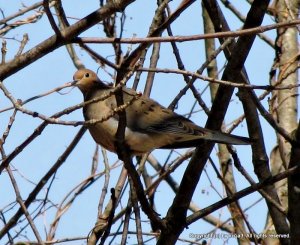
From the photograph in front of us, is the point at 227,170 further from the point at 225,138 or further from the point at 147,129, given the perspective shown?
the point at 225,138

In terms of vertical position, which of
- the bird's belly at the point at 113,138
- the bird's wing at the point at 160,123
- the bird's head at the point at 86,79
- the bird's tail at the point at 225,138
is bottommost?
the bird's tail at the point at 225,138

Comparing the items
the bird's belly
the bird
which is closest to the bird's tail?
the bird

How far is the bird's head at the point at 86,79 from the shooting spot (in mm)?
4379

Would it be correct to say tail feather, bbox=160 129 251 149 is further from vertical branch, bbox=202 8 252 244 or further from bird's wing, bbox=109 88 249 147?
vertical branch, bbox=202 8 252 244

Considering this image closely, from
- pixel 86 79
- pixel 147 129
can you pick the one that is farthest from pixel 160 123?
pixel 86 79

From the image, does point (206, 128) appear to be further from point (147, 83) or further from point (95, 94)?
point (95, 94)

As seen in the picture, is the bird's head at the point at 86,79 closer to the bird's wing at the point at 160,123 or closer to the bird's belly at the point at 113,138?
the bird's wing at the point at 160,123

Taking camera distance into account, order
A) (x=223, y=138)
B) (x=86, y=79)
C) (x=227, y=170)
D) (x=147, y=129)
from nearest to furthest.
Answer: (x=223, y=138)
(x=147, y=129)
(x=86, y=79)
(x=227, y=170)

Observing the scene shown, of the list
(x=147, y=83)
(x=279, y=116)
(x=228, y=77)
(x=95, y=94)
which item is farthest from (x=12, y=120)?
(x=279, y=116)

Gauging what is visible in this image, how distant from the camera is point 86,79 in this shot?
14.4ft

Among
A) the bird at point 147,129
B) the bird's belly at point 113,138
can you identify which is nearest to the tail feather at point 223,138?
the bird at point 147,129

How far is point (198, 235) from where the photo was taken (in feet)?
13.6

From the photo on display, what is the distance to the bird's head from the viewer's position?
4.38 metres

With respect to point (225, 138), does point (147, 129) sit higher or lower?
higher
